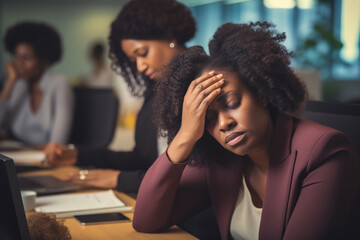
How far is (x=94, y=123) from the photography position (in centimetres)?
325

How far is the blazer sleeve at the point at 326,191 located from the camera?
3.85 feet

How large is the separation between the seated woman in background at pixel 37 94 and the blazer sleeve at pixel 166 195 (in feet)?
6.22

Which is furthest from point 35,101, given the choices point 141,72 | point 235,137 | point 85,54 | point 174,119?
point 85,54

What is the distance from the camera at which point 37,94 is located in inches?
136

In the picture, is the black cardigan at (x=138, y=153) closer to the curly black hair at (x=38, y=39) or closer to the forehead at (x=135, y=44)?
the forehead at (x=135, y=44)

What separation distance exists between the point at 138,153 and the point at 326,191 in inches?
48.5

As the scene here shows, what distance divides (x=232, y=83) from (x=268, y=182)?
0.91ft

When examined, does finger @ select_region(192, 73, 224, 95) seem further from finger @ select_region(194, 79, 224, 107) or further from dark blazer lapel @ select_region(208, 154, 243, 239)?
dark blazer lapel @ select_region(208, 154, 243, 239)

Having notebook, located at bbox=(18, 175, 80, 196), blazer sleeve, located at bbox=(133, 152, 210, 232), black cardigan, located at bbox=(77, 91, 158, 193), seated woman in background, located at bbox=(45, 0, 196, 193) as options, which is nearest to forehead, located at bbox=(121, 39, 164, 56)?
seated woman in background, located at bbox=(45, 0, 196, 193)

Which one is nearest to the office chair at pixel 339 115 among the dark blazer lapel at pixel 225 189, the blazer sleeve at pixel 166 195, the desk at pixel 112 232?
the dark blazer lapel at pixel 225 189

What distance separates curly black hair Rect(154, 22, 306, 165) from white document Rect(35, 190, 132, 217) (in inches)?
12.9

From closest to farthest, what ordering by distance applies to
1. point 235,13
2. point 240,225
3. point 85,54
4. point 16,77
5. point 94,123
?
point 240,225
point 94,123
point 16,77
point 235,13
point 85,54

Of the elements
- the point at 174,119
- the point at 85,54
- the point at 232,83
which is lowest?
the point at 85,54

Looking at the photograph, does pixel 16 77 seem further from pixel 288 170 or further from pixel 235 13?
pixel 235 13
